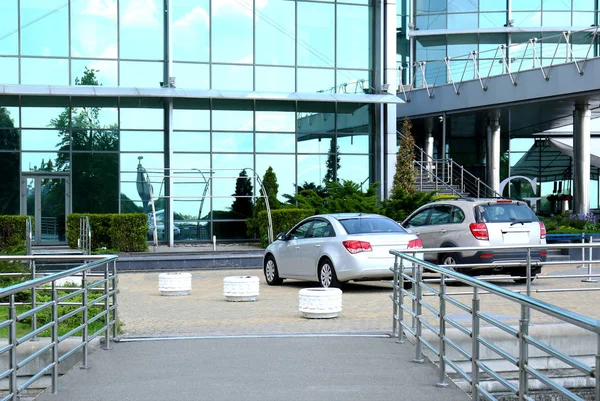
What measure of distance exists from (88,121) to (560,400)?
75.4 ft

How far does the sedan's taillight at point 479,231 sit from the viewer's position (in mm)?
17375

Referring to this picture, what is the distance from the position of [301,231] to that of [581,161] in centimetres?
1809

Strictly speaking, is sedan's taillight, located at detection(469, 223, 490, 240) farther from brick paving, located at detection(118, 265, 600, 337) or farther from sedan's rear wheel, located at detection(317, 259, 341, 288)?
sedan's rear wheel, located at detection(317, 259, 341, 288)

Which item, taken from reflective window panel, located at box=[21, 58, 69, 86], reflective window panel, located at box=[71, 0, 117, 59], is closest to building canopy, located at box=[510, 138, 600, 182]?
reflective window panel, located at box=[71, 0, 117, 59]

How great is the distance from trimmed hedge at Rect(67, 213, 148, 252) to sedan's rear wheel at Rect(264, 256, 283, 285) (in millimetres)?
8349

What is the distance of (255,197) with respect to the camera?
30906 mm

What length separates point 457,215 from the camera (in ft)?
59.3

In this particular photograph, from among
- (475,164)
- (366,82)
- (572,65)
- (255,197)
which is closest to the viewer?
(572,65)

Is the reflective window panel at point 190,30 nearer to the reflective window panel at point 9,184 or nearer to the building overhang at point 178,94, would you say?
the building overhang at point 178,94

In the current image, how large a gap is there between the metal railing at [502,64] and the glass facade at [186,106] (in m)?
4.11

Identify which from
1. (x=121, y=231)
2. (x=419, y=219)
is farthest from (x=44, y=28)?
(x=419, y=219)

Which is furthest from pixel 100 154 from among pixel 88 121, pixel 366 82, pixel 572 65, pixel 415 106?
pixel 572 65

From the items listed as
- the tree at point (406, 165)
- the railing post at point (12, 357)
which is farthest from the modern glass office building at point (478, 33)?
the railing post at point (12, 357)

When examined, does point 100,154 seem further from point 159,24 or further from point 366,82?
point 366,82
